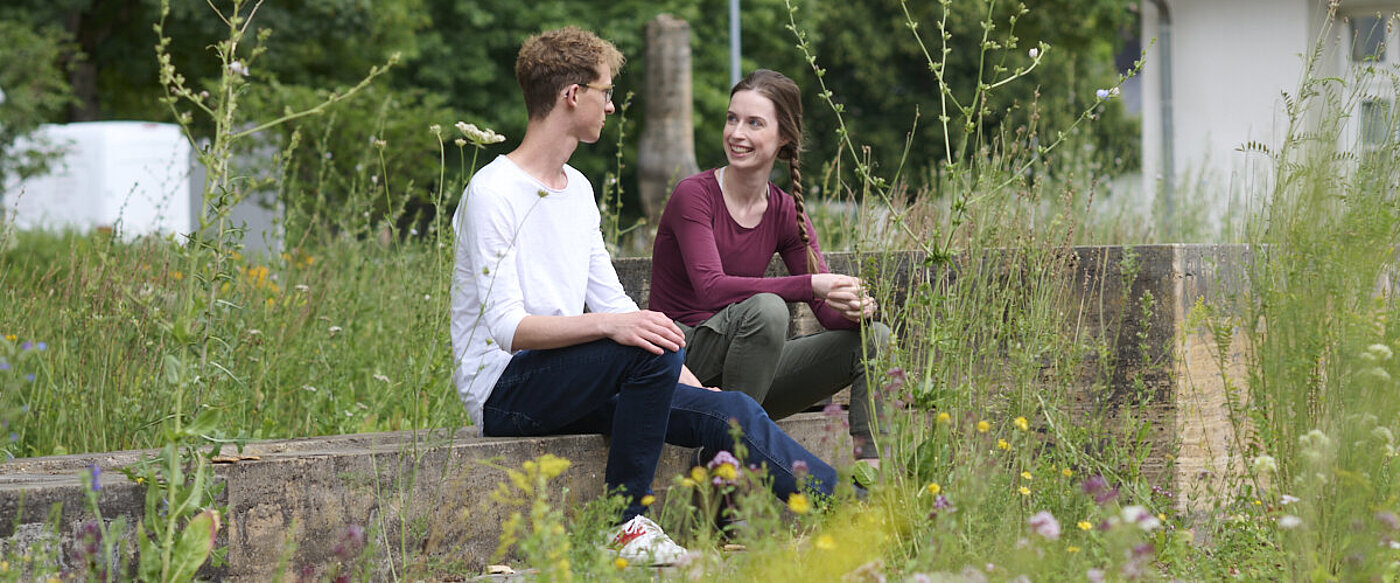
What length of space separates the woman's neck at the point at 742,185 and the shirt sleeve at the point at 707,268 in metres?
0.11

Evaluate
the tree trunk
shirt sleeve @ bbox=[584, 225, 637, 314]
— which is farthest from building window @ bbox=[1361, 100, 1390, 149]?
the tree trunk

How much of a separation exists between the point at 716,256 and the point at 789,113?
19.3 inches

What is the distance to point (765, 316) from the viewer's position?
397 centimetres

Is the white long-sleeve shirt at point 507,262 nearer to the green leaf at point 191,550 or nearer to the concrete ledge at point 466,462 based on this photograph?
the concrete ledge at point 466,462

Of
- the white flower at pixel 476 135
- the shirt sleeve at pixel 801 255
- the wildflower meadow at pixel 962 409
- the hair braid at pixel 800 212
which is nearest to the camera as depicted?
the wildflower meadow at pixel 962 409

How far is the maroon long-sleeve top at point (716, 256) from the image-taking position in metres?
4.11

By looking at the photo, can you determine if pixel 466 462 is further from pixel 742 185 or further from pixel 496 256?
pixel 742 185

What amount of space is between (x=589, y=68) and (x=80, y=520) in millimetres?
1613

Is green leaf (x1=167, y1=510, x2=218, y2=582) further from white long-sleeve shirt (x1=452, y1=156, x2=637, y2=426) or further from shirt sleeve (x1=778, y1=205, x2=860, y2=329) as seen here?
shirt sleeve (x1=778, y1=205, x2=860, y2=329)

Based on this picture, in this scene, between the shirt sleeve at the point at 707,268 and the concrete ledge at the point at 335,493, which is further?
the shirt sleeve at the point at 707,268

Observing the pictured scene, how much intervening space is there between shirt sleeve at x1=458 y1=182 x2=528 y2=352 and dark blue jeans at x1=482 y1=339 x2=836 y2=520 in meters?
0.13

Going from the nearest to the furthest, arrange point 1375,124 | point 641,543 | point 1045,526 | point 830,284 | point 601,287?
point 1045,526
point 641,543
point 1375,124
point 830,284
point 601,287

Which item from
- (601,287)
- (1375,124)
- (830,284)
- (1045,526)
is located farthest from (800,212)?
(1045,526)

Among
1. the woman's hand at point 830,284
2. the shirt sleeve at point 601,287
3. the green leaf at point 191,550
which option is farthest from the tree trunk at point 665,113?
the green leaf at point 191,550
